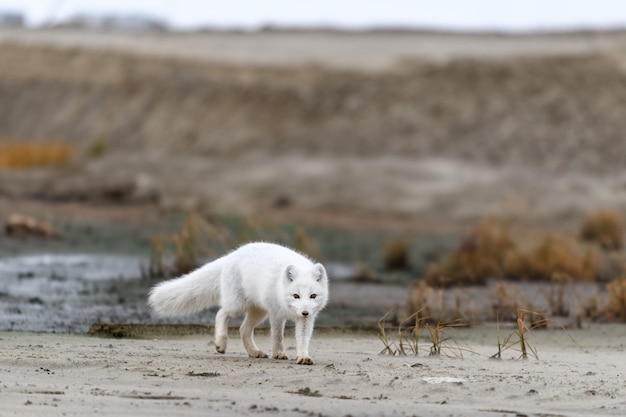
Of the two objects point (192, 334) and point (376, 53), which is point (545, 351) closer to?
point (192, 334)

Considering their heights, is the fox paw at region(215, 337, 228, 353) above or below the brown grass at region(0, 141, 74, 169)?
below

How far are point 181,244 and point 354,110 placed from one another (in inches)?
960

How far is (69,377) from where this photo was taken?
8.88 meters

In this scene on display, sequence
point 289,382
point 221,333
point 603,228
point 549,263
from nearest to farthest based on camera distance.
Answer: point 289,382, point 221,333, point 549,263, point 603,228

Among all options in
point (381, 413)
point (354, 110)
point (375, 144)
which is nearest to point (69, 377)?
point (381, 413)

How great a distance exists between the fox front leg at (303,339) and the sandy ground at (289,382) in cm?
11

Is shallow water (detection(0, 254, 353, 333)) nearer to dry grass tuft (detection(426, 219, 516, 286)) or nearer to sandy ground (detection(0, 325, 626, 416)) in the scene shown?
dry grass tuft (detection(426, 219, 516, 286))

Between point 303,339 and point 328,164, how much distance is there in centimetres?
2594

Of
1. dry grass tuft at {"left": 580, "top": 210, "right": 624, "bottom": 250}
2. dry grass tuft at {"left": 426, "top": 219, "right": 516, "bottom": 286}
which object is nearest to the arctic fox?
dry grass tuft at {"left": 426, "top": 219, "right": 516, "bottom": 286}

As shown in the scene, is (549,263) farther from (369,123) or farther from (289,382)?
(369,123)

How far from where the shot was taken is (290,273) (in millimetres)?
9914

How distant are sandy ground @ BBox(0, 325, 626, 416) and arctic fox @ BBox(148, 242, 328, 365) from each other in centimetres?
26

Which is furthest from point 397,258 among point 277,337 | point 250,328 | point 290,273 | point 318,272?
point 290,273

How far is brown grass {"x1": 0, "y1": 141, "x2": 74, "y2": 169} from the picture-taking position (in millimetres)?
38219
